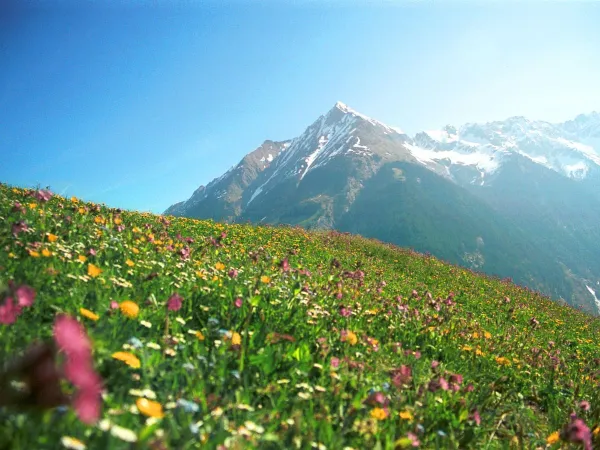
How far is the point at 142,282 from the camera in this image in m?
4.92

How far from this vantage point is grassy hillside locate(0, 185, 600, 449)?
2.09 metres

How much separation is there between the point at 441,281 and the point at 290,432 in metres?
14.3

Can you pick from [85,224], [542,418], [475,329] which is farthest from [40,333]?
[475,329]

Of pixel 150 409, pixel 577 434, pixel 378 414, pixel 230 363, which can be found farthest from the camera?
pixel 230 363

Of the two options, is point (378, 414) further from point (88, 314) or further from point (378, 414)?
point (88, 314)

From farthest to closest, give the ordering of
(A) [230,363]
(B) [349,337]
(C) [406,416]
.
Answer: (B) [349,337] → (A) [230,363] → (C) [406,416]

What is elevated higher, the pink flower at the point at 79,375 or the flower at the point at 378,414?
the pink flower at the point at 79,375

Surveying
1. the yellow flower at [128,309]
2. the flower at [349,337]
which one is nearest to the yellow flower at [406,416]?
the flower at [349,337]

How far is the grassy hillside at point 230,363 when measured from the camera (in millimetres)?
2092

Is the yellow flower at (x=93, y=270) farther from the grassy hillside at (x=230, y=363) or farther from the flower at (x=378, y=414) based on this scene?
the flower at (x=378, y=414)

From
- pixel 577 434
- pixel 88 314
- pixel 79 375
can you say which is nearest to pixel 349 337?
pixel 577 434

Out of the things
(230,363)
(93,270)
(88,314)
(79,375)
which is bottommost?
(230,363)

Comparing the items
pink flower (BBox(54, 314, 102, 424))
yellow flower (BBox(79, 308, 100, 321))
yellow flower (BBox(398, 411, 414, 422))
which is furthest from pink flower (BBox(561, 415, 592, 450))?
yellow flower (BBox(79, 308, 100, 321))

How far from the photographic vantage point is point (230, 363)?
12.7 ft
